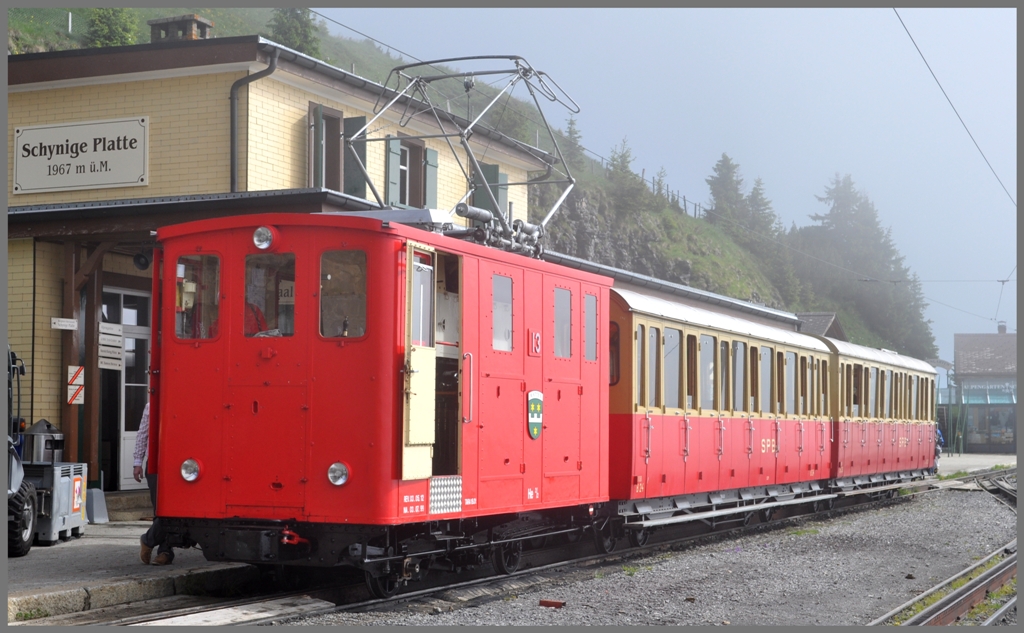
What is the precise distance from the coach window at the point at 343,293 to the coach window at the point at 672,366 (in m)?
5.76

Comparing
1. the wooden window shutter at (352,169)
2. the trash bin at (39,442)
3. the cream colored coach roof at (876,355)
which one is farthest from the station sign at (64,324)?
the cream colored coach roof at (876,355)

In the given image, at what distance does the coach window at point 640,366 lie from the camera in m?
13.2

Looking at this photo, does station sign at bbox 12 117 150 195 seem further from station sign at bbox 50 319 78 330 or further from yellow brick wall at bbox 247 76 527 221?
station sign at bbox 50 319 78 330

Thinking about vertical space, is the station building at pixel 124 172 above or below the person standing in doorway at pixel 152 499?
above

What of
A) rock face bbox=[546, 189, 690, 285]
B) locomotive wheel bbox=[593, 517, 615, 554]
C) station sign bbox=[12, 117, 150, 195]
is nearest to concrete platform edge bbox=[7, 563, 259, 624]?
locomotive wheel bbox=[593, 517, 615, 554]

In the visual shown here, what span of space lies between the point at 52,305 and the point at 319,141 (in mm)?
4978

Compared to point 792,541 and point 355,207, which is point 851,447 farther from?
point 355,207

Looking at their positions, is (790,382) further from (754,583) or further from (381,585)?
(381,585)

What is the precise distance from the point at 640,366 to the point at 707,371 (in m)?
2.20

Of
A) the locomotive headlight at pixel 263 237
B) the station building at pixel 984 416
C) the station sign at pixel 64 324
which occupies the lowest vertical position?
the station building at pixel 984 416

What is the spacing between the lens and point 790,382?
1859 centimetres

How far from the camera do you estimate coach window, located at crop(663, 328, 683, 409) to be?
46.1 ft

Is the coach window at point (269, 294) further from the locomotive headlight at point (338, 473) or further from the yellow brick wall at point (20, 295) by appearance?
the yellow brick wall at point (20, 295)

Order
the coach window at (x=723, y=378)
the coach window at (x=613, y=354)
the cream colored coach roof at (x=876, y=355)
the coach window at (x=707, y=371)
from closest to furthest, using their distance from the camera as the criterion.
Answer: the coach window at (x=613, y=354)
the coach window at (x=707, y=371)
the coach window at (x=723, y=378)
the cream colored coach roof at (x=876, y=355)
